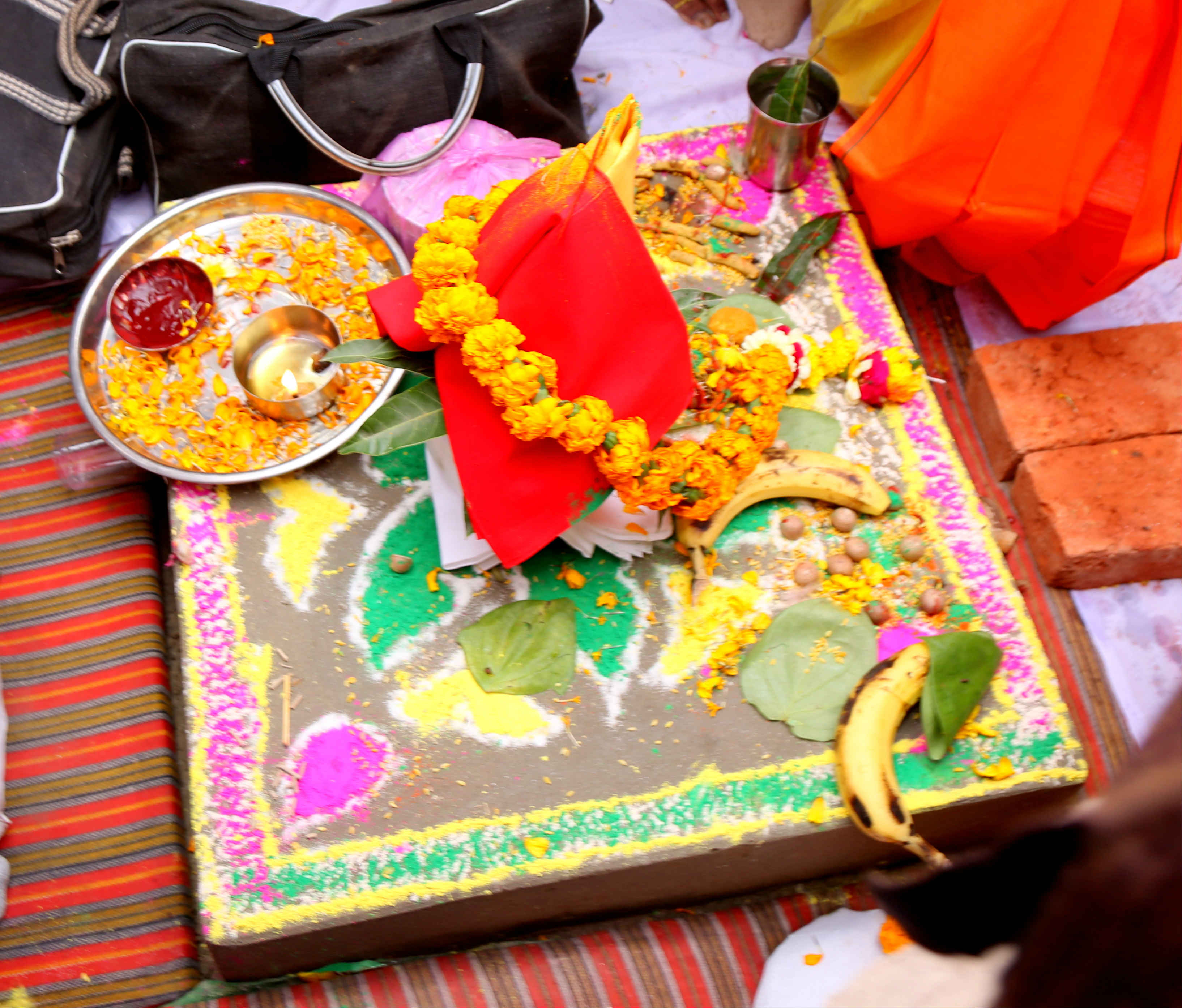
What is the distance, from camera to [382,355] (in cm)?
132

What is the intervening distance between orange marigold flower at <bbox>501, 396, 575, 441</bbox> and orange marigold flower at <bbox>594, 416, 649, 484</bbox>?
0.07m

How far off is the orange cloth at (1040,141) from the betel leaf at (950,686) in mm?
924

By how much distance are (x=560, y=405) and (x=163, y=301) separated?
3.30 ft

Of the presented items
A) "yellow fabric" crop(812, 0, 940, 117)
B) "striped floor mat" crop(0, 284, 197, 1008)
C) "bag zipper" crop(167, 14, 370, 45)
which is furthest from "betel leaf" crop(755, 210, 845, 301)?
"striped floor mat" crop(0, 284, 197, 1008)

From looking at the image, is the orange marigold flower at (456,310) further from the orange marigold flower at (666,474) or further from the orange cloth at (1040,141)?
the orange cloth at (1040,141)

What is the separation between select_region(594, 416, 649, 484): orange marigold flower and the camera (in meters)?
1.22

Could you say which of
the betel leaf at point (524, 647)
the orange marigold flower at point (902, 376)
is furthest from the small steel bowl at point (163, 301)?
the orange marigold flower at point (902, 376)

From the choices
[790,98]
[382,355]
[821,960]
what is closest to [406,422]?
[382,355]

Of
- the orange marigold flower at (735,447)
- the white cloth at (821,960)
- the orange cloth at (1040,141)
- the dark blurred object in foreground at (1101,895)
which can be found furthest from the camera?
the orange cloth at (1040,141)

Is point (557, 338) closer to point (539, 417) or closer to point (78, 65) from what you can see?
point (539, 417)

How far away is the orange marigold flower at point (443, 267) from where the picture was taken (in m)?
1.18

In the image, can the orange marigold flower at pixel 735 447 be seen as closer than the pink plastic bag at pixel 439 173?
Yes

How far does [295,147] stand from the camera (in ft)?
6.66

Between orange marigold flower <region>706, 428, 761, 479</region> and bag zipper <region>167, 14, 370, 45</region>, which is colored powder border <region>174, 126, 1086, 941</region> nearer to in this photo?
orange marigold flower <region>706, 428, 761, 479</region>
